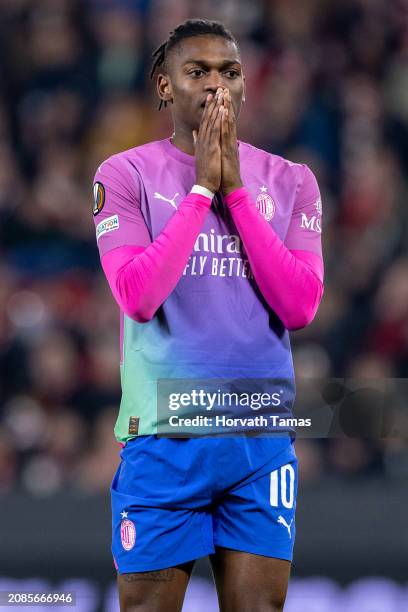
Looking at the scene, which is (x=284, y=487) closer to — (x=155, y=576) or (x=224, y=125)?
(x=155, y=576)

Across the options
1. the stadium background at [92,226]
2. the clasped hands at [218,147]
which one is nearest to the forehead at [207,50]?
the clasped hands at [218,147]

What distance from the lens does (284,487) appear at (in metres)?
2.62

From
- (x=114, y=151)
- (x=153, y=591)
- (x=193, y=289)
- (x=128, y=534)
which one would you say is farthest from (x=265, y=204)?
(x=114, y=151)

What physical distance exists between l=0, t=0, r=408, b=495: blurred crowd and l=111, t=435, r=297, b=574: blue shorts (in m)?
2.43

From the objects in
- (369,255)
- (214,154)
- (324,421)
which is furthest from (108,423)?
(214,154)

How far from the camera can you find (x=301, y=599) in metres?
3.94

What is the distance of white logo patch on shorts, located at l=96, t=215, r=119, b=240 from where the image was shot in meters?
2.68

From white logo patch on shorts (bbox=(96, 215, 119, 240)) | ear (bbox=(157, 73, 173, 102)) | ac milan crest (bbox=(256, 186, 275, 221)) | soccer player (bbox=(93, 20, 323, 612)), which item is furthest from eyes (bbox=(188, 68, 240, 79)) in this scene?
white logo patch on shorts (bbox=(96, 215, 119, 240))

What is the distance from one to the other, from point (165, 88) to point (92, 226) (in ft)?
11.6

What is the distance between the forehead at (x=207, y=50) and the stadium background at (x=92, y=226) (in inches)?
79.2

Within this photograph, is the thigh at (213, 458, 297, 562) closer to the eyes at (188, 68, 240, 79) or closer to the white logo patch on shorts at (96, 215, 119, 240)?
the white logo patch on shorts at (96, 215, 119, 240)

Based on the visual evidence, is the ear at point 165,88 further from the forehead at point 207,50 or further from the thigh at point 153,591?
the thigh at point 153,591

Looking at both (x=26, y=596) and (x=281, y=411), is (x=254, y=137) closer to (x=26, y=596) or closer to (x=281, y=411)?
(x=26, y=596)

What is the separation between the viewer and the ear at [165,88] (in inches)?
112
